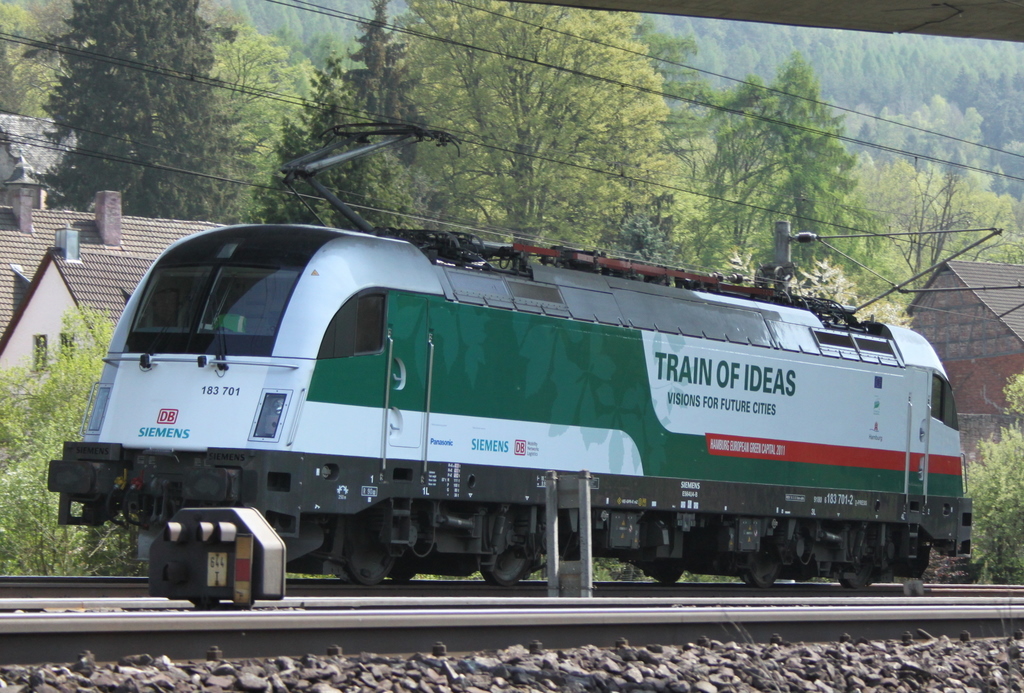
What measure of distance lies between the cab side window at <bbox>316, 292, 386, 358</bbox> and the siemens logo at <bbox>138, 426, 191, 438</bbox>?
1425mm

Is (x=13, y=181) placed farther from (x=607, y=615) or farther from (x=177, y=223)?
(x=607, y=615)

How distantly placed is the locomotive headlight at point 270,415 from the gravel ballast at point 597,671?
187 inches

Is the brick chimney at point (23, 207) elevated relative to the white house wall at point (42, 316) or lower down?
elevated

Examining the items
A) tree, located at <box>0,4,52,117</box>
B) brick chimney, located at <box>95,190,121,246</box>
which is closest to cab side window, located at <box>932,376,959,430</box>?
brick chimney, located at <box>95,190,121,246</box>

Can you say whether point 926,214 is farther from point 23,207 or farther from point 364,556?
point 364,556

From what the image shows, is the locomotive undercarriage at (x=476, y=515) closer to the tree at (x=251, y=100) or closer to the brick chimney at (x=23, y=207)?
the brick chimney at (x=23, y=207)

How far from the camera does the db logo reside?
12992 mm

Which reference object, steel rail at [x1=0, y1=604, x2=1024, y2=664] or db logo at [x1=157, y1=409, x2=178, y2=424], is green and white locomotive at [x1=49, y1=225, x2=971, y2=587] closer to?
db logo at [x1=157, y1=409, x2=178, y2=424]

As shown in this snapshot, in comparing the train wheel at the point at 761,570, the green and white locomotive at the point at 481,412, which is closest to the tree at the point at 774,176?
the green and white locomotive at the point at 481,412

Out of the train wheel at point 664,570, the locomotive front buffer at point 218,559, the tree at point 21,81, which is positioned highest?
the tree at point 21,81

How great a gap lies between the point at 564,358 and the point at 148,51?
169 ft

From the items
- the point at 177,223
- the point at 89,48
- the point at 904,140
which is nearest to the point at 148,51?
the point at 89,48

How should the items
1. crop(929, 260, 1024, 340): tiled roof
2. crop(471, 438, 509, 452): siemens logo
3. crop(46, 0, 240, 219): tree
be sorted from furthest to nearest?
crop(46, 0, 240, 219): tree, crop(929, 260, 1024, 340): tiled roof, crop(471, 438, 509, 452): siemens logo

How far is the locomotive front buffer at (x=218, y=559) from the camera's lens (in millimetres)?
7887
